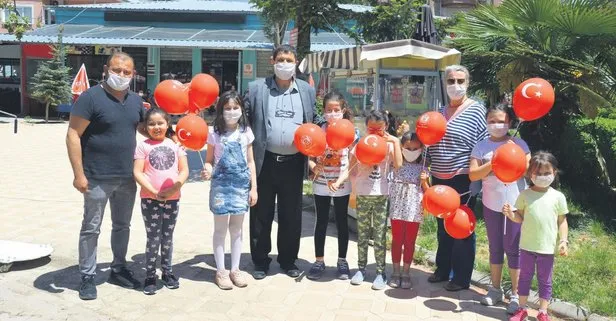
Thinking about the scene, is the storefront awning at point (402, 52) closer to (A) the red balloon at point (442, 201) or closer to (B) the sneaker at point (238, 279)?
(A) the red balloon at point (442, 201)

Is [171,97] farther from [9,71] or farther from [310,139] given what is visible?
[9,71]

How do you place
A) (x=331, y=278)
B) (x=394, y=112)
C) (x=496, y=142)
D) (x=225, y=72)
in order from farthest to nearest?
(x=225, y=72)
(x=394, y=112)
(x=331, y=278)
(x=496, y=142)

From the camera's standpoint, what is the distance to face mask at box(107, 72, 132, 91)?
167 inches

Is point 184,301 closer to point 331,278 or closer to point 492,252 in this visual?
point 331,278

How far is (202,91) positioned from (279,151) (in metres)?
0.82

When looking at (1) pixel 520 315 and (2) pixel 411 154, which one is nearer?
(1) pixel 520 315

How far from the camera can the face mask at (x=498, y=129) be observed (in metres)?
4.11

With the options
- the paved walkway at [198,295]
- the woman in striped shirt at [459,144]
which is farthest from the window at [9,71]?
the woman in striped shirt at [459,144]

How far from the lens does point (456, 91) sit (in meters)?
Result: 4.38

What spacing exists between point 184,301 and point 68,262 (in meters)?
1.57

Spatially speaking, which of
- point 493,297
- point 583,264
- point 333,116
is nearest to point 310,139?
point 333,116

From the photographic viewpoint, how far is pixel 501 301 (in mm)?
4508

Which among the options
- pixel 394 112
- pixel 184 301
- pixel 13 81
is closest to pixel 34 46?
pixel 13 81

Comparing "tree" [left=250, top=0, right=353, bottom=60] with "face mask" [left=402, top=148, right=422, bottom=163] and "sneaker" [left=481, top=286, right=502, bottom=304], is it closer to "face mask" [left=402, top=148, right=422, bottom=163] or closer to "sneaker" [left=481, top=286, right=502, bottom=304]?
"face mask" [left=402, top=148, right=422, bottom=163]
